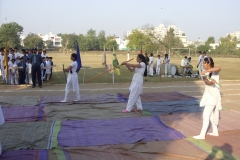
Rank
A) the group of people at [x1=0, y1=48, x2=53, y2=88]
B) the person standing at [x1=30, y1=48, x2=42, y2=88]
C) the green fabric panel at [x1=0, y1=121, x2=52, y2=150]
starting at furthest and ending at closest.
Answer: the group of people at [x1=0, y1=48, x2=53, y2=88] < the person standing at [x1=30, y1=48, x2=42, y2=88] < the green fabric panel at [x1=0, y1=121, x2=52, y2=150]

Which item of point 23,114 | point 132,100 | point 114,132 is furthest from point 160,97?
point 23,114

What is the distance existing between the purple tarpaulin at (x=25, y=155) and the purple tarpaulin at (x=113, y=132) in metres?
0.56

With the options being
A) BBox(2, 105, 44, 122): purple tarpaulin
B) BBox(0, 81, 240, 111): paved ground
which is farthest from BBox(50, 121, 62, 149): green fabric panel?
BBox(0, 81, 240, 111): paved ground

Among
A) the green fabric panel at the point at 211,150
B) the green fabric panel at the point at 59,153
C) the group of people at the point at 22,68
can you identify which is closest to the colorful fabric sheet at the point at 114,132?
the green fabric panel at the point at 59,153

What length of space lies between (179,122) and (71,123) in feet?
8.90

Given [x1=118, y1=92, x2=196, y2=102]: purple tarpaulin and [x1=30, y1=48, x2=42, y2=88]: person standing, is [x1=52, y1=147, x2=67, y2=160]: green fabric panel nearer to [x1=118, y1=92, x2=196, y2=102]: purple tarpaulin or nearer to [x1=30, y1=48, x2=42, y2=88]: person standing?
[x1=118, y1=92, x2=196, y2=102]: purple tarpaulin

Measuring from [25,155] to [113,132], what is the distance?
2.08 meters

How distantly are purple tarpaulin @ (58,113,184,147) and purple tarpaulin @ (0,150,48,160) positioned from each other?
0.56 meters

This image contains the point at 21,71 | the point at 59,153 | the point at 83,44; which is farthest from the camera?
the point at 83,44

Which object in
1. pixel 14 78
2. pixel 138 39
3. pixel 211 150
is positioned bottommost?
pixel 211 150

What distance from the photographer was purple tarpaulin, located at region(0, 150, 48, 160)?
15.5 feet

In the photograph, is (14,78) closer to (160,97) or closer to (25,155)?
(160,97)

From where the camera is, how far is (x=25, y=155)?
15.8ft

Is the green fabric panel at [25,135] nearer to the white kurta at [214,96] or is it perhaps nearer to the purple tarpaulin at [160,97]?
the white kurta at [214,96]
